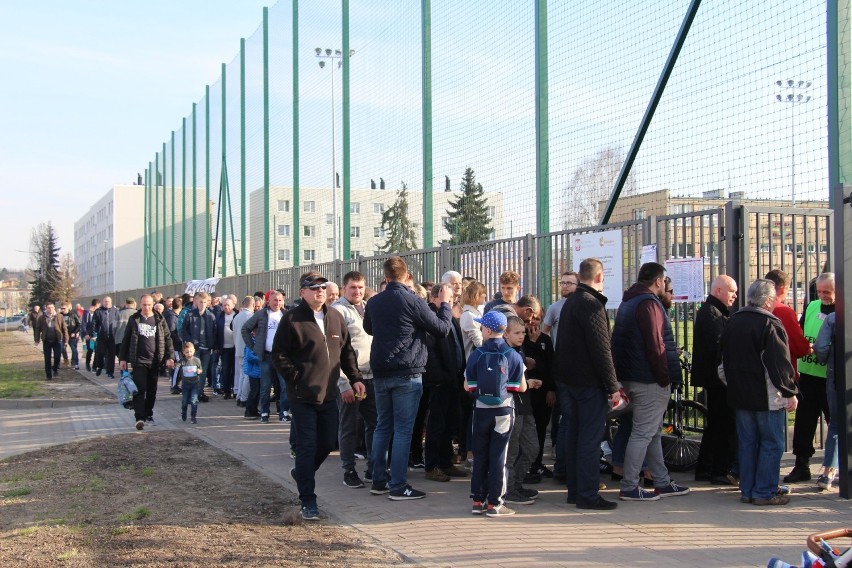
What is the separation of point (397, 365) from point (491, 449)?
116 cm

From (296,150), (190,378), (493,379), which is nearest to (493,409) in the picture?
(493,379)

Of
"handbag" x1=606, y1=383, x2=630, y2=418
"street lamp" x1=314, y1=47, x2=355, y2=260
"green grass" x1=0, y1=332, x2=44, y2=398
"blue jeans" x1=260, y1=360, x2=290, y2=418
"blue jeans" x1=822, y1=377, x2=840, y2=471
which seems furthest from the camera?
"street lamp" x1=314, y1=47, x2=355, y2=260

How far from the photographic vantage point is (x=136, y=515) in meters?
7.09

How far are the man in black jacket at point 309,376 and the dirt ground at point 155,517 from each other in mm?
400

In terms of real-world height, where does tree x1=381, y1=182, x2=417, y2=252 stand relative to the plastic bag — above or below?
above

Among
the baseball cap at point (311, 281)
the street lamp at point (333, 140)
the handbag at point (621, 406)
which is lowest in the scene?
the handbag at point (621, 406)

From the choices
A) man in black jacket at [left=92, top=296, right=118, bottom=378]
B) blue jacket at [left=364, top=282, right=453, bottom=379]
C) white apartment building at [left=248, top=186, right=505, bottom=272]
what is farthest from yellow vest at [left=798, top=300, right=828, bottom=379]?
man in black jacket at [left=92, top=296, right=118, bottom=378]

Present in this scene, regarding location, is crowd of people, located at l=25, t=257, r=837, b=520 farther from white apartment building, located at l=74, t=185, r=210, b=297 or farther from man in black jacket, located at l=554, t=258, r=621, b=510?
white apartment building, located at l=74, t=185, r=210, b=297

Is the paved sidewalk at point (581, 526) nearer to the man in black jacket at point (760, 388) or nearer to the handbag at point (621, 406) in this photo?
the man in black jacket at point (760, 388)

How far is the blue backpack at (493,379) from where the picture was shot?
22.6ft

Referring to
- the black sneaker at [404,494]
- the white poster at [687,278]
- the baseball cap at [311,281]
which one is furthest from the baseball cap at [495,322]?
the white poster at [687,278]

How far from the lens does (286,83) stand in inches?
915

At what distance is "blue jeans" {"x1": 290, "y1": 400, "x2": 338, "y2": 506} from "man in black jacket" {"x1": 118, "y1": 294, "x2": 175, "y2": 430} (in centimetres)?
560

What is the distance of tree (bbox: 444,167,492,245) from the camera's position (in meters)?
12.5
